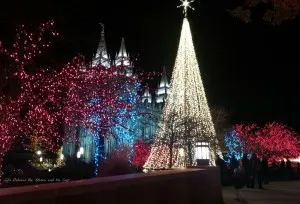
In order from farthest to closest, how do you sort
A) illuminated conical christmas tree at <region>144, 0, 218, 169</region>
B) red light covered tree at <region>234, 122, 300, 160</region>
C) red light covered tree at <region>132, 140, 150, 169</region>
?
red light covered tree at <region>234, 122, 300, 160</region>, red light covered tree at <region>132, 140, 150, 169</region>, illuminated conical christmas tree at <region>144, 0, 218, 169</region>

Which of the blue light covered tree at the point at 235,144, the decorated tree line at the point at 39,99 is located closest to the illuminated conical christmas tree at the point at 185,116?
the decorated tree line at the point at 39,99

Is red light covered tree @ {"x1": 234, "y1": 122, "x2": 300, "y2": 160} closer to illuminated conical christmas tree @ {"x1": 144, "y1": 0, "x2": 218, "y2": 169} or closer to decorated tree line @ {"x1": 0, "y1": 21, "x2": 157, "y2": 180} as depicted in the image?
illuminated conical christmas tree @ {"x1": 144, "y1": 0, "x2": 218, "y2": 169}

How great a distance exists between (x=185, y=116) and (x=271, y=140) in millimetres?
34130

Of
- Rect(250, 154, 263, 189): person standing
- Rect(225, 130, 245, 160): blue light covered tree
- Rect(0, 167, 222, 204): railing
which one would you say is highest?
Rect(225, 130, 245, 160): blue light covered tree

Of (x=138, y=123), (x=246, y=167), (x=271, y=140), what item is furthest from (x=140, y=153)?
(x=246, y=167)

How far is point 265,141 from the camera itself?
5741 cm

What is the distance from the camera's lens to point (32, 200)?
4434mm

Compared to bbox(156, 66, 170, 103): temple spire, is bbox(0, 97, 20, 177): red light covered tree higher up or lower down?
lower down

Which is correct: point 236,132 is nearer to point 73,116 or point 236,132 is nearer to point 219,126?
point 219,126

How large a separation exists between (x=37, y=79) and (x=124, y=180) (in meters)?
11.6

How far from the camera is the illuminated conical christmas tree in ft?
87.2

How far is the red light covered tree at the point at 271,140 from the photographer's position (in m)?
54.9

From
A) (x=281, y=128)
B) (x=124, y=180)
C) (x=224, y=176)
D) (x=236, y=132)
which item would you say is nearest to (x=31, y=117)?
(x=224, y=176)

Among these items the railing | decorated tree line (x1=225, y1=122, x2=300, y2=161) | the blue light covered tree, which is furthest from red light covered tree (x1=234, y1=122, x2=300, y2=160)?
the railing
